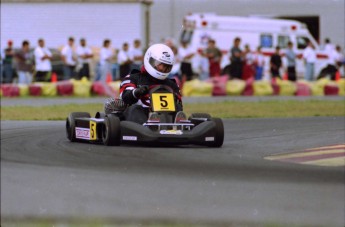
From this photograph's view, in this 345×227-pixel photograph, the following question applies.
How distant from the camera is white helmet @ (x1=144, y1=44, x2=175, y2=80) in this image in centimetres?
959

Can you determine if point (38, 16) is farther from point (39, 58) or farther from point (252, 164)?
point (252, 164)

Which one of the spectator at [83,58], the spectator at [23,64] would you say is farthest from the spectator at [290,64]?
the spectator at [23,64]

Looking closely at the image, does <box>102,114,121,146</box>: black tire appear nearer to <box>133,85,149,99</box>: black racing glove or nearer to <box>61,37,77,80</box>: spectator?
<box>133,85,149,99</box>: black racing glove

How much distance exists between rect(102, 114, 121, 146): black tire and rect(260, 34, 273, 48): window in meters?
Answer: 18.9

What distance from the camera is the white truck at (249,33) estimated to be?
88.5 feet

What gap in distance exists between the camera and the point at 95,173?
23.2 feet

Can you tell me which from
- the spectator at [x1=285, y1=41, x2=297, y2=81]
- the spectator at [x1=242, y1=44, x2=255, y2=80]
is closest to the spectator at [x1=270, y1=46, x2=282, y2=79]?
the spectator at [x1=285, y1=41, x2=297, y2=81]

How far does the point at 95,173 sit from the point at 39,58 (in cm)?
1510

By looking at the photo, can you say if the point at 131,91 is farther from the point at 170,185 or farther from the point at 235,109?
the point at 235,109

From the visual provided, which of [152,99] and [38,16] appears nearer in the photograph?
[152,99]

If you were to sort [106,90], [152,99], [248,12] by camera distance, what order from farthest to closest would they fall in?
[248,12]
[106,90]
[152,99]

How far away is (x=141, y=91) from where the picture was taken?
30.8 feet

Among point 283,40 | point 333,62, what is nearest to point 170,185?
point 333,62

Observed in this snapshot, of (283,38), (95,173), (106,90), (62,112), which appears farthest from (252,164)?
(283,38)
